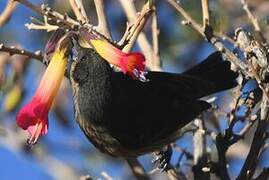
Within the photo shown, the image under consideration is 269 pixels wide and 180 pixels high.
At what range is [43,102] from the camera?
2512 millimetres

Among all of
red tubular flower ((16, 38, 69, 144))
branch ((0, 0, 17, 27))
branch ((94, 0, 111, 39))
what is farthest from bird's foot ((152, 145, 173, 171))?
branch ((0, 0, 17, 27))

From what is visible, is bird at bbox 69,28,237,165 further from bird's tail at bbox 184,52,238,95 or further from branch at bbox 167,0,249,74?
branch at bbox 167,0,249,74

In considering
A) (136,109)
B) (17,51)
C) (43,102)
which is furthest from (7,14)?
(136,109)

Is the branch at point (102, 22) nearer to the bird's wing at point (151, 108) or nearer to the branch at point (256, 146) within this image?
the bird's wing at point (151, 108)

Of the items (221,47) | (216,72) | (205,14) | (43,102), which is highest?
(216,72)

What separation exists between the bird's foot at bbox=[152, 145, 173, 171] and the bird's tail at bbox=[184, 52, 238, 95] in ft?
1.04

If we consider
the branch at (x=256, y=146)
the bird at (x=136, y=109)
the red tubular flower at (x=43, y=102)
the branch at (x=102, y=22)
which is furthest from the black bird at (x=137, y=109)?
the branch at (x=256, y=146)

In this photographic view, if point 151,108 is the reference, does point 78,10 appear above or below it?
above

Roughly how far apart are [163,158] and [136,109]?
24cm

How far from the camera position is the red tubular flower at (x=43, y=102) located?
243 centimetres

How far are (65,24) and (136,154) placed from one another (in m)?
0.77

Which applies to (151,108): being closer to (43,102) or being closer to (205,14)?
(205,14)

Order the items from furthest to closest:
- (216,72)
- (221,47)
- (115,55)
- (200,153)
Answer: (216,72) → (200,153) → (221,47) → (115,55)

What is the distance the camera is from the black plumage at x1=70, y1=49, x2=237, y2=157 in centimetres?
297
